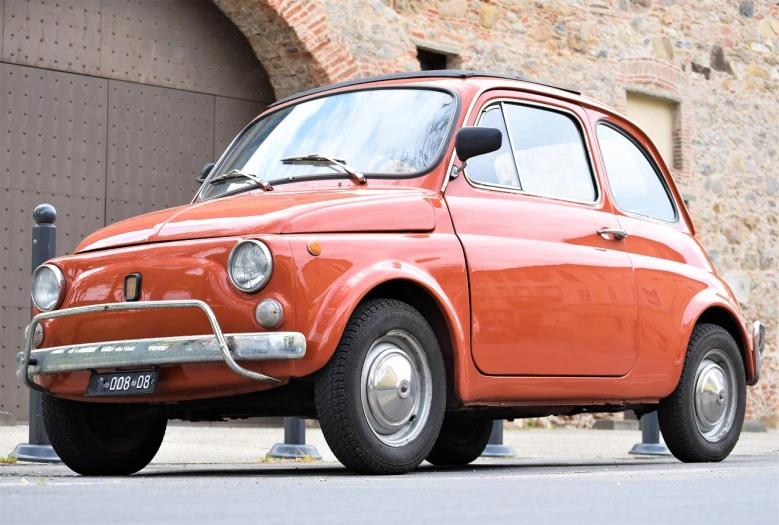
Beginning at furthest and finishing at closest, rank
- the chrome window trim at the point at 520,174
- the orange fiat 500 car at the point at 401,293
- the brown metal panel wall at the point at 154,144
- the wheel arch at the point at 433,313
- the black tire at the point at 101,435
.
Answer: the brown metal panel wall at the point at 154,144, the chrome window trim at the point at 520,174, the black tire at the point at 101,435, the wheel arch at the point at 433,313, the orange fiat 500 car at the point at 401,293

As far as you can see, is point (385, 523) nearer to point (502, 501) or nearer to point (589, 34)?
point (502, 501)

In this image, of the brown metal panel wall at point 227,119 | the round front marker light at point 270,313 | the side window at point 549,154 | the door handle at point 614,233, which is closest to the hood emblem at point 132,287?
the round front marker light at point 270,313

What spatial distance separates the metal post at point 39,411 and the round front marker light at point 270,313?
94.1 inches

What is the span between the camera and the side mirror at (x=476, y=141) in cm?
586

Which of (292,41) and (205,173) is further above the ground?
(292,41)

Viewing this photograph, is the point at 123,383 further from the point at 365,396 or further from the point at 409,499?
the point at 409,499

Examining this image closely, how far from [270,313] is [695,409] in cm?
306

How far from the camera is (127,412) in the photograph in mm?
5965

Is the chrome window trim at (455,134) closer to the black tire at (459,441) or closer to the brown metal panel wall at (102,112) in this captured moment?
the black tire at (459,441)

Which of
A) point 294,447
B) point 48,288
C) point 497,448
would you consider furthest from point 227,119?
point 48,288

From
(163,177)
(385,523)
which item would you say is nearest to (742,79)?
(163,177)

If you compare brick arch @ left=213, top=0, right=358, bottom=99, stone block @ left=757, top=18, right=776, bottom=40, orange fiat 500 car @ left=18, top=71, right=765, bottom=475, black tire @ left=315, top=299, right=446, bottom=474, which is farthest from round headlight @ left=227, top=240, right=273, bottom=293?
stone block @ left=757, top=18, right=776, bottom=40

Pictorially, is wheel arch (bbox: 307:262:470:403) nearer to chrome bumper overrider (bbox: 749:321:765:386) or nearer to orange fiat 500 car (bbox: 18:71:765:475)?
orange fiat 500 car (bbox: 18:71:765:475)

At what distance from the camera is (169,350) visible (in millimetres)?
A: 5098
